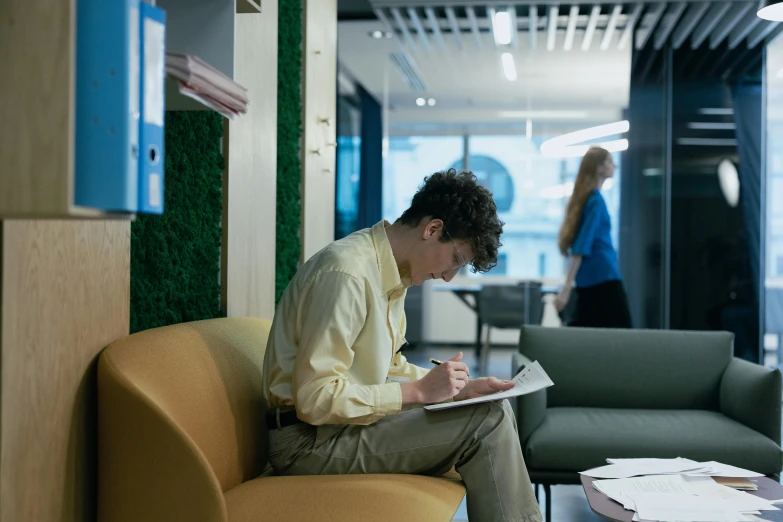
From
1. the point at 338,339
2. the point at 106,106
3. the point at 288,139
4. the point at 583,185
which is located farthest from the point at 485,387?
the point at 583,185

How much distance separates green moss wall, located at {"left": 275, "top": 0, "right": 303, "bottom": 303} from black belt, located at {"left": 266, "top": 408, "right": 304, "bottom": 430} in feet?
4.75

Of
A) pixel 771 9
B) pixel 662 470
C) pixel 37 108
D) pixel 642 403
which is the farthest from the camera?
pixel 642 403

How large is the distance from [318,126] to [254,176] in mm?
1147

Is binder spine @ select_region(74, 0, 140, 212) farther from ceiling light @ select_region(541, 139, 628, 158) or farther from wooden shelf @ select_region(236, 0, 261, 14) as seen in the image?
ceiling light @ select_region(541, 139, 628, 158)

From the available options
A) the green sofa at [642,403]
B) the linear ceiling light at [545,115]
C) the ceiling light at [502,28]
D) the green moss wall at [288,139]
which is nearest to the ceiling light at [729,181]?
the linear ceiling light at [545,115]

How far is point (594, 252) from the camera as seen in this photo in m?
5.43

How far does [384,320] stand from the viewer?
7.74ft

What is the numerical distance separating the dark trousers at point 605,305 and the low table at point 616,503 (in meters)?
2.86

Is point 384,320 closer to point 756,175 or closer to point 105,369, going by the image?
point 105,369

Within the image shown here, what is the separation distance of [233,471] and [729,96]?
519 centimetres

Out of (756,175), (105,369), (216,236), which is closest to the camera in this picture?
(105,369)

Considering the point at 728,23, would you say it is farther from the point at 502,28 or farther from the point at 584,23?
the point at 502,28

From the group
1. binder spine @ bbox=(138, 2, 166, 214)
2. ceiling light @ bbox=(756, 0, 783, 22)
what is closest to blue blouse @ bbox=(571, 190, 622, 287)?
ceiling light @ bbox=(756, 0, 783, 22)

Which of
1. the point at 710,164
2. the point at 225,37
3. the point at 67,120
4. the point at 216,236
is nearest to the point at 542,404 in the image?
the point at 216,236
